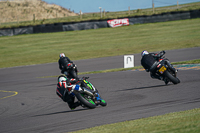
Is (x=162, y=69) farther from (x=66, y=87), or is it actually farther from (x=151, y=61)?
(x=66, y=87)

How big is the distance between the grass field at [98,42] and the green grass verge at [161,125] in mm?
20477

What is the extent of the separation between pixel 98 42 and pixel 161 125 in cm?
2817

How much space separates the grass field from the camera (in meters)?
28.2

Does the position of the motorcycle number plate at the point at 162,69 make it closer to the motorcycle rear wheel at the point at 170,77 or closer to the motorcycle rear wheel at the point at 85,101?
the motorcycle rear wheel at the point at 170,77

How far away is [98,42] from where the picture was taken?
3375cm

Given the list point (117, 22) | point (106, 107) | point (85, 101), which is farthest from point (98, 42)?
point (85, 101)

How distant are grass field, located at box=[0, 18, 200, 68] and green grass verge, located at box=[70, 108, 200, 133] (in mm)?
→ 20477

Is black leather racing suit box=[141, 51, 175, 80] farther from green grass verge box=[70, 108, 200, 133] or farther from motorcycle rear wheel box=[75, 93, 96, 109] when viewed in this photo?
green grass verge box=[70, 108, 200, 133]

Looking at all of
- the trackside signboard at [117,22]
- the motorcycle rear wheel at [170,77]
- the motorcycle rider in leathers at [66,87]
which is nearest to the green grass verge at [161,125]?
the motorcycle rider in leathers at [66,87]

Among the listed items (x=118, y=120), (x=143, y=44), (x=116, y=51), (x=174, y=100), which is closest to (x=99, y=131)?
(x=118, y=120)

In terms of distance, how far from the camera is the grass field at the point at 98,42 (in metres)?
28.2

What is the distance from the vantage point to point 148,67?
37.9 feet

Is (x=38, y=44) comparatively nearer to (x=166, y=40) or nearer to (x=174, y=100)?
(x=166, y=40)

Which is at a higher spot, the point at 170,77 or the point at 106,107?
the point at 170,77
